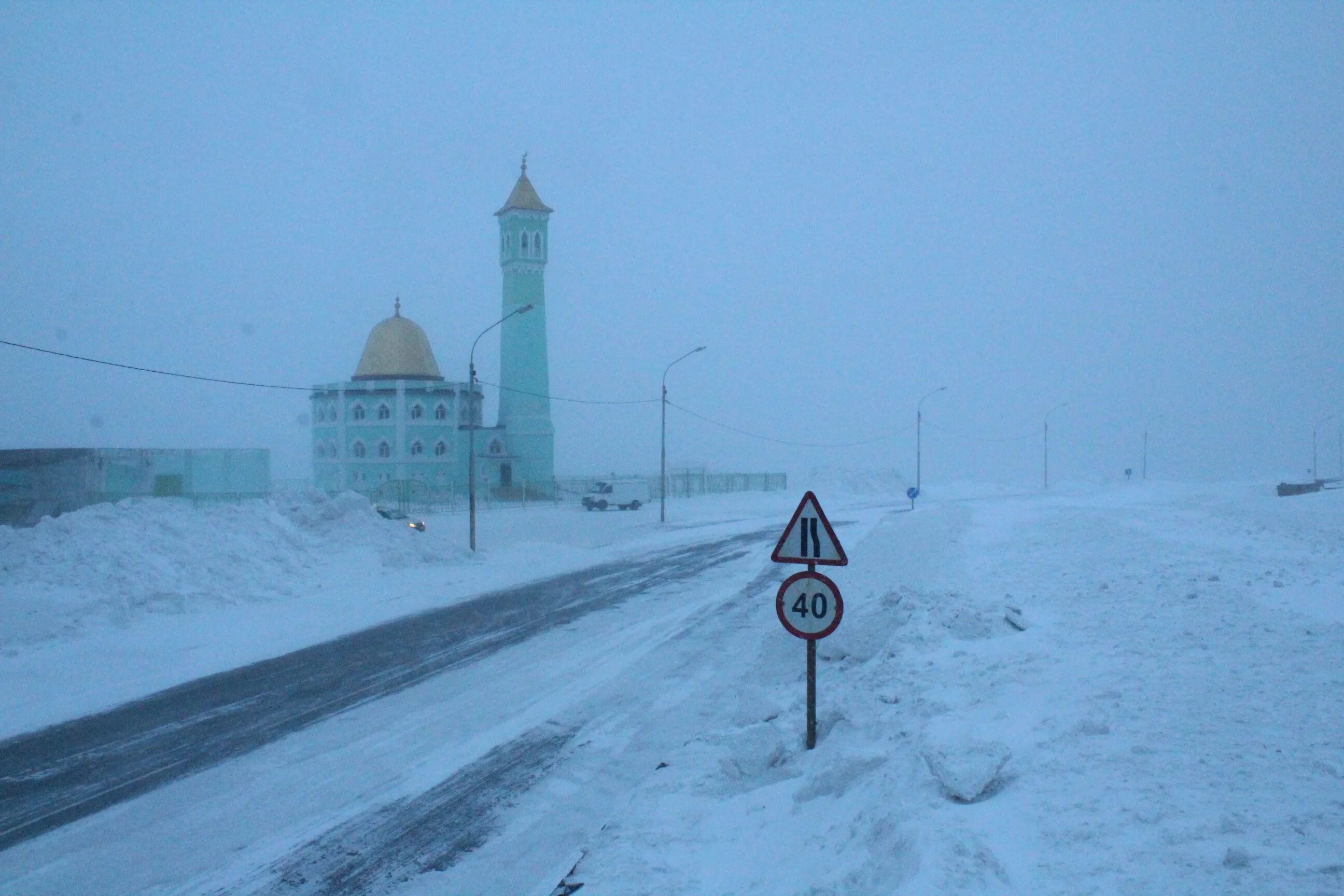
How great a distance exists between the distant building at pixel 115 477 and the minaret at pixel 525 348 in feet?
81.3

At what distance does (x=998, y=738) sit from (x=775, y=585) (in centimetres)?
1446

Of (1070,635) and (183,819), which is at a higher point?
(1070,635)

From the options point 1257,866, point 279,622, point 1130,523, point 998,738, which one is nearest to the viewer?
point 1257,866

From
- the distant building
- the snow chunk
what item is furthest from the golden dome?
the snow chunk

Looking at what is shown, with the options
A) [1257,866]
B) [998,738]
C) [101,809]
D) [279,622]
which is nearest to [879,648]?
[998,738]

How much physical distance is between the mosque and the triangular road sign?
52.4 meters

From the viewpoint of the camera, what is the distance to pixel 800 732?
860 cm

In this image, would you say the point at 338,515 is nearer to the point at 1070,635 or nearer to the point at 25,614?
the point at 25,614

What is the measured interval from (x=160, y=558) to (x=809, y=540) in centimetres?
1585

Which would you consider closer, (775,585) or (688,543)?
(775,585)

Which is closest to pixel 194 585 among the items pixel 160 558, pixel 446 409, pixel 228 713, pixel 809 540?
pixel 160 558

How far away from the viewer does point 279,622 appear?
17.1 meters

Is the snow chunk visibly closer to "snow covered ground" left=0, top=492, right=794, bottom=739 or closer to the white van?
"snow covered ground" left=0, top=492, right=794, bottom=739

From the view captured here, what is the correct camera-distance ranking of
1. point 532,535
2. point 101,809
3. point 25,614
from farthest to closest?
point 532,535
point 25,614
point 101,809
